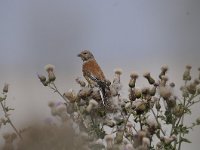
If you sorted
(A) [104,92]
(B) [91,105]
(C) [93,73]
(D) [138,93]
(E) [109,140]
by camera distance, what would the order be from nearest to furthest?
Answer: (E) [109,140]
(B) [91,105]
(D) [138,93]
(A) [104,92]
(C) [93,73]

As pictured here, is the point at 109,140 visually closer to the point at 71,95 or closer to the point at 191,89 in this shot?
the point at 71,95

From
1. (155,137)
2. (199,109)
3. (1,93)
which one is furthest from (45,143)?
(199,109)

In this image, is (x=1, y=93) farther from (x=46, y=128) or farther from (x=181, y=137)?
(x=46, y=128)

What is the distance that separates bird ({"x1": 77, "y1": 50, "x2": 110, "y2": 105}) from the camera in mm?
1819

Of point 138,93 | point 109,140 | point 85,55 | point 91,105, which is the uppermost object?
point 85,55

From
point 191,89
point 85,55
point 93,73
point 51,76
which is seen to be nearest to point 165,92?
point 191,89

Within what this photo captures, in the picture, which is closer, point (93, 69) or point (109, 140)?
point (109, 140)

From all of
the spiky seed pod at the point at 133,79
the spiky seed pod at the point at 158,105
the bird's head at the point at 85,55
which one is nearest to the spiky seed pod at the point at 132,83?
the spiky seed pod at the point at 133,79

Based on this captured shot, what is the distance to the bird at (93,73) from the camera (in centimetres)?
182

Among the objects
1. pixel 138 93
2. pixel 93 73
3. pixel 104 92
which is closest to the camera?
pixel 138 93

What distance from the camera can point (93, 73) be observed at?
88.1 inches

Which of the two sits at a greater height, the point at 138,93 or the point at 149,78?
the point at 149,78

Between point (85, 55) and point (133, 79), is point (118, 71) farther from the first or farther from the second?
point (85, 55)

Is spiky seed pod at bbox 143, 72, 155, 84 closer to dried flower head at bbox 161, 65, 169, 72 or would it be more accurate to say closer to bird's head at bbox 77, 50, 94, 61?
dried flower head at bbox 161, 65, 169, 72
